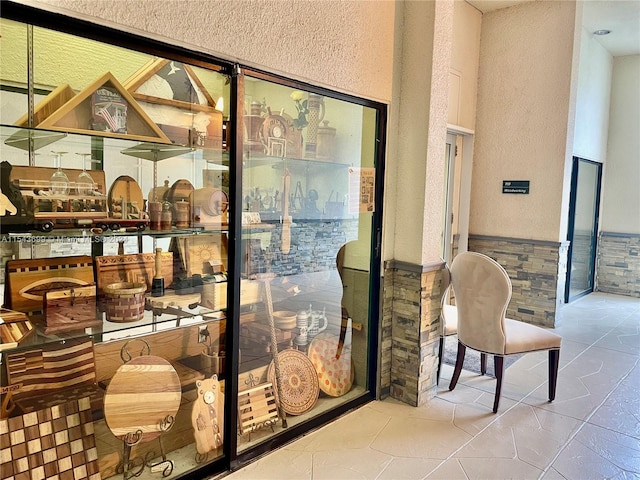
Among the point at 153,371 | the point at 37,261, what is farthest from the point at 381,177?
the point at 37,261

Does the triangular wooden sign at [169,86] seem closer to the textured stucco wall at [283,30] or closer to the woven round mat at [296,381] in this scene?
the textured stucco wall at [283,30]

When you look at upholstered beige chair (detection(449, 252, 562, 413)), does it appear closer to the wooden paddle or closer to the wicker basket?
the wooden paddle

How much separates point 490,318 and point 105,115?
7.94ft

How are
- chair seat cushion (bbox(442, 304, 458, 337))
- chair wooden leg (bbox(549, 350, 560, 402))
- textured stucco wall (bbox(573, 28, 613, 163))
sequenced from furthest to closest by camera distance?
1. textured stucco wall (bbox(573, 28, 613, 163))
2. chair seat cushion (bbox(442, 304, 458, 337))
3. chair wooden leg (bbox(549, 350, 560, 402))

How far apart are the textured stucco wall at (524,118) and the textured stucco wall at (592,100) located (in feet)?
3.15

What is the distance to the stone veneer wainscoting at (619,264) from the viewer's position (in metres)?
6.46

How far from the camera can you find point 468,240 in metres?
5.43

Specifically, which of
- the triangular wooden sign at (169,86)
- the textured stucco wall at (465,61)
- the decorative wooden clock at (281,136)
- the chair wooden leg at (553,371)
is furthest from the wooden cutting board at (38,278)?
the textured stucco wall at (465,61)

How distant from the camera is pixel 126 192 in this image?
80.7 inches

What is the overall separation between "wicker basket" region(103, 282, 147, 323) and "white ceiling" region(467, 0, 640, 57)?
457 centimetres

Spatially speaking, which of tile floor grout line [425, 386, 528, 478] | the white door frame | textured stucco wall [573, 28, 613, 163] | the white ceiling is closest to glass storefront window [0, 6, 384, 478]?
tile floor grout line [425, 386, 528, 478]

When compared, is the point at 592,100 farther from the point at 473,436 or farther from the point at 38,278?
the point at 38,278

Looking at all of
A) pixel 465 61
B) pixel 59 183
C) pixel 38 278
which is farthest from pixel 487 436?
pixel 465 61

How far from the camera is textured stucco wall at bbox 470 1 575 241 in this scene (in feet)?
15.6
